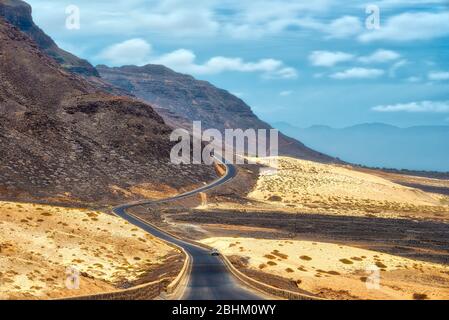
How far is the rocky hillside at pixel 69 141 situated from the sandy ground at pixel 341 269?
137 feet

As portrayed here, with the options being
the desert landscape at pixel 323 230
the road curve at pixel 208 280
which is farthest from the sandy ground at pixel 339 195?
the road curve at pixel 208 280

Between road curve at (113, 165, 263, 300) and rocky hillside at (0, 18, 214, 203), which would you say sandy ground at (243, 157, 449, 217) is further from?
road curve at (113, 165, 263, 300)

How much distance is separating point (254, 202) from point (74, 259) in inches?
2755

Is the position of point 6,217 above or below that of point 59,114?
below

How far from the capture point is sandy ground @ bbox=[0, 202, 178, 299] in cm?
3675

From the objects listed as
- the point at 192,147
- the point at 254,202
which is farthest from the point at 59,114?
the point at 254,202

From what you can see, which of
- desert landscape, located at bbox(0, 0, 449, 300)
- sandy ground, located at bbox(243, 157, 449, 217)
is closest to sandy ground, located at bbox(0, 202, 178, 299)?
desert landscape, located at bbox(0, 0, 449, 300)

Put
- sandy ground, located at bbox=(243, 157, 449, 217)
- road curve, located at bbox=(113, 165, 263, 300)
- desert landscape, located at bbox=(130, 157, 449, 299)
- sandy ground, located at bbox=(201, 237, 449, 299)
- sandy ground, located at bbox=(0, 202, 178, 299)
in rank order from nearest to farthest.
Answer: road curve, located at bbox=(113, 165, 263, 300), sandy ground, located at bbox=(0, 202, 178, 299), sandy ground, located at bbox=(201, 237, 449, 299), desert landscape, located at bbox=(130, 157, 449, 299), sandy ground, located at bbox=(243, 157, 449, 217)

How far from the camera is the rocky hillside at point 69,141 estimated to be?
98.9 meters

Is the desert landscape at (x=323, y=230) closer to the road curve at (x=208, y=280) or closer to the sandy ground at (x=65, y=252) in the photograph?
the road curve at (x=208, y=280)

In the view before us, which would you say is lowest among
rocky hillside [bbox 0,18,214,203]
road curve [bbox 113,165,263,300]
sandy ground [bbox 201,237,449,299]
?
sandy ground [bbox 201,237,449,299]

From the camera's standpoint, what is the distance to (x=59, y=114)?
129375 millimetres

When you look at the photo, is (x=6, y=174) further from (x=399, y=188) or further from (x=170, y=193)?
(x=399, y=188)

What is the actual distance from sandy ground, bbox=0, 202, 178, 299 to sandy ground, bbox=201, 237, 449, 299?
32.2 feet
